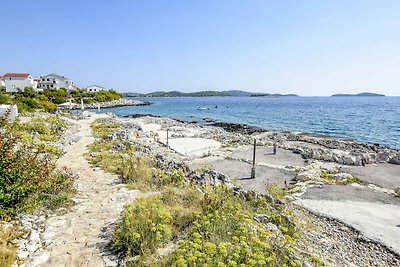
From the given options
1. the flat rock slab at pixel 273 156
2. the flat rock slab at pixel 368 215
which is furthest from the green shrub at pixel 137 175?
the flat rock slab at pixel 273 156

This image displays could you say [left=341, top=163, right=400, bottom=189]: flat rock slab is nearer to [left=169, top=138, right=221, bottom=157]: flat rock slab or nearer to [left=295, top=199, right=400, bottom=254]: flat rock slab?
[left=295, top=199, right=400, bottom=254]: flat rock slab

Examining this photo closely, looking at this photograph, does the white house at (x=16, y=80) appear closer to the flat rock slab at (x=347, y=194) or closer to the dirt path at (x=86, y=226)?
the dirt path at (x=86, y=226)

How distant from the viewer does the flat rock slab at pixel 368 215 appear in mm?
8070

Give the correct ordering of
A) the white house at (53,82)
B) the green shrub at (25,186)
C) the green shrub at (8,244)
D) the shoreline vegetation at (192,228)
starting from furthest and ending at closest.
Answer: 1. the white house at (53,82)
2. the green shrub at (25,186)
3. the green shrub at (8,244)
4. the shoreline vegetation at (192,228)

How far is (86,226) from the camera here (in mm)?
5477

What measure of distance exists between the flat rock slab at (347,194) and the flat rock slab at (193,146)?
28.3ft

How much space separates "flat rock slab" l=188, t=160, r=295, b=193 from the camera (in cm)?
1246

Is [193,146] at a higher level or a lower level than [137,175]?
lower

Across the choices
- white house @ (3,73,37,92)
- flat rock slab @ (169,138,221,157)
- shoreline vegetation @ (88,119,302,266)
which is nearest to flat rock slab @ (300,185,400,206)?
shoreline vegetation @ (88,119,302,266)

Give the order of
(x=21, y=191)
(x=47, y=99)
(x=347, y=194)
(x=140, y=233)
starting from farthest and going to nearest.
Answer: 1. (x=47, y=99)
2. (x=347, y=194)
3. (x=21, y=191)
4. (x=140, y=233)

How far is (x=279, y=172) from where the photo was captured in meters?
14.8

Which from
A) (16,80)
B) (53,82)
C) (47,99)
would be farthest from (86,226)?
(53,82)

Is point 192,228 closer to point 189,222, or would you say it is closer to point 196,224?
point 189,222

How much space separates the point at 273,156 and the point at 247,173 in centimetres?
561
